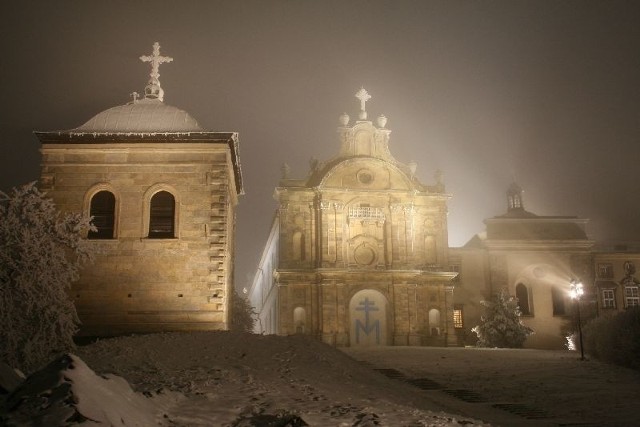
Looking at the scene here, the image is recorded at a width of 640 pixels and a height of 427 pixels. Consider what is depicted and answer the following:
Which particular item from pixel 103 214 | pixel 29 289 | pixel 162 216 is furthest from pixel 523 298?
pixel 29 289

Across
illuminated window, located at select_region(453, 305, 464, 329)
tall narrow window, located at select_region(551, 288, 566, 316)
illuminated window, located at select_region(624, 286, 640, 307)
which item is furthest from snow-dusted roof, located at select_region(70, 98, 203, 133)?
illuminated window, located at select_region(624, 286, 640, 307)

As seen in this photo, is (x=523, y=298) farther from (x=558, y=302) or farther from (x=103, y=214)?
(x=103, y=214)

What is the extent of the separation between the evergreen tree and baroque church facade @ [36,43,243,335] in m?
26.2

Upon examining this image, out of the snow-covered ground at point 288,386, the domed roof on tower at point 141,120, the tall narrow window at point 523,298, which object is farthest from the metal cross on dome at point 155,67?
the tall narrow window at point 523,298

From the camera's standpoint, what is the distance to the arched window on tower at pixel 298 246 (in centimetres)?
4294

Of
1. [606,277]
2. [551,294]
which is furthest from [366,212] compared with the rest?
[606,277]

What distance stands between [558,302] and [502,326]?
7258mm

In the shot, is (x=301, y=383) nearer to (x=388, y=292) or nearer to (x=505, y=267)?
(x=388, y=292)

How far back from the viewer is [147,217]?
2417cm

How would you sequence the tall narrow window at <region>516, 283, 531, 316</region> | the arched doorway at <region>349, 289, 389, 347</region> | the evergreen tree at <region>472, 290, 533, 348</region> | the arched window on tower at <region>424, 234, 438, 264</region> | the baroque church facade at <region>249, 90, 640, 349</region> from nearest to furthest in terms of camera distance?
1. the arched doorway at <region>349, 289, 389, 347</region>
2. the baroque church facade at <region>249, 90, 640, 349</region>
3. the arched window on tower at <region>424, 234, 438, 264</region>
4. the evergreen tree at <region>472, 290, 533, 348</region>
5. the tall narrow window at <region>516, 283, 531, 316</region>

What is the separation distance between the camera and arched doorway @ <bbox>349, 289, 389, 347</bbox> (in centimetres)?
4134

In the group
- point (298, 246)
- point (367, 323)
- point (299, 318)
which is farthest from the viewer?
point (298, 246)

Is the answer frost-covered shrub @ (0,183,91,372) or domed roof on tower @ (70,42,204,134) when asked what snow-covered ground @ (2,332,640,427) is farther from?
domed roof on tower @ (70,42,204,134)

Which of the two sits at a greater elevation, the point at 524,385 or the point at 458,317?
the point at 458,317
